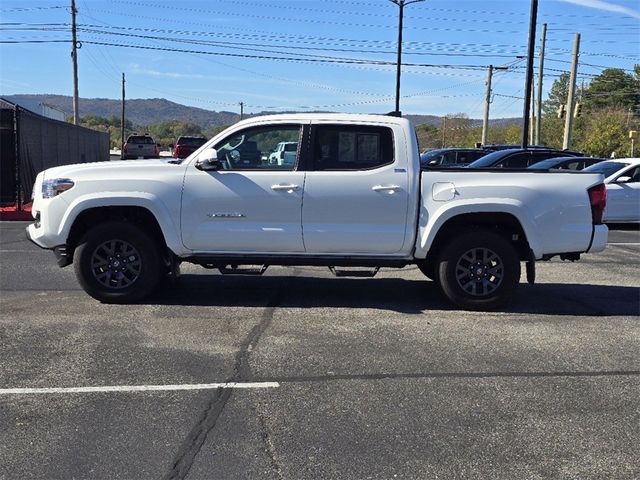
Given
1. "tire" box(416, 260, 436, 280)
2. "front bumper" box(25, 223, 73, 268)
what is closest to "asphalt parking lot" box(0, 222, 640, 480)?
"tire" box(416, 260, 436, 280)

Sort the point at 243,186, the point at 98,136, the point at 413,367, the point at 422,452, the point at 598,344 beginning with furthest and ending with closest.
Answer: the point at 98,136 < the point at 243,186 < the point at 598,344 < the point at 413,367 < the point at 422,452

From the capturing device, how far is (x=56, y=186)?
672 cm

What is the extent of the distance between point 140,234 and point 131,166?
0.71 metres

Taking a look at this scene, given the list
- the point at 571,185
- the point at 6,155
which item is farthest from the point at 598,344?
the point at 6,155

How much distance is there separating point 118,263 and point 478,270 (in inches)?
149

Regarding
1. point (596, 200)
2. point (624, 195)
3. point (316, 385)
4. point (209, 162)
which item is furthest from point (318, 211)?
point (624, 195)

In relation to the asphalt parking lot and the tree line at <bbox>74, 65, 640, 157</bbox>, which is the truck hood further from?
the tree line at <bbox>74, 65, 640, 157</bbox>

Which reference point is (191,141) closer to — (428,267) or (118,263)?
(118,263)

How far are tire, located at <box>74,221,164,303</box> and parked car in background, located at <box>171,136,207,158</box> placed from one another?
2181cm

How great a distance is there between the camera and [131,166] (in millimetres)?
6812

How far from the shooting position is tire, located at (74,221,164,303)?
268 inches

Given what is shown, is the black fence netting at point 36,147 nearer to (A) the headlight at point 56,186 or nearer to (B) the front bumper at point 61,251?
(B) the front bumper at point 61,251

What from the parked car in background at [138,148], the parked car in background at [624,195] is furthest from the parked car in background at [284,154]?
the parked car in background at [138,148]

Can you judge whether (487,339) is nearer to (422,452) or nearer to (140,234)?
(422,452)
